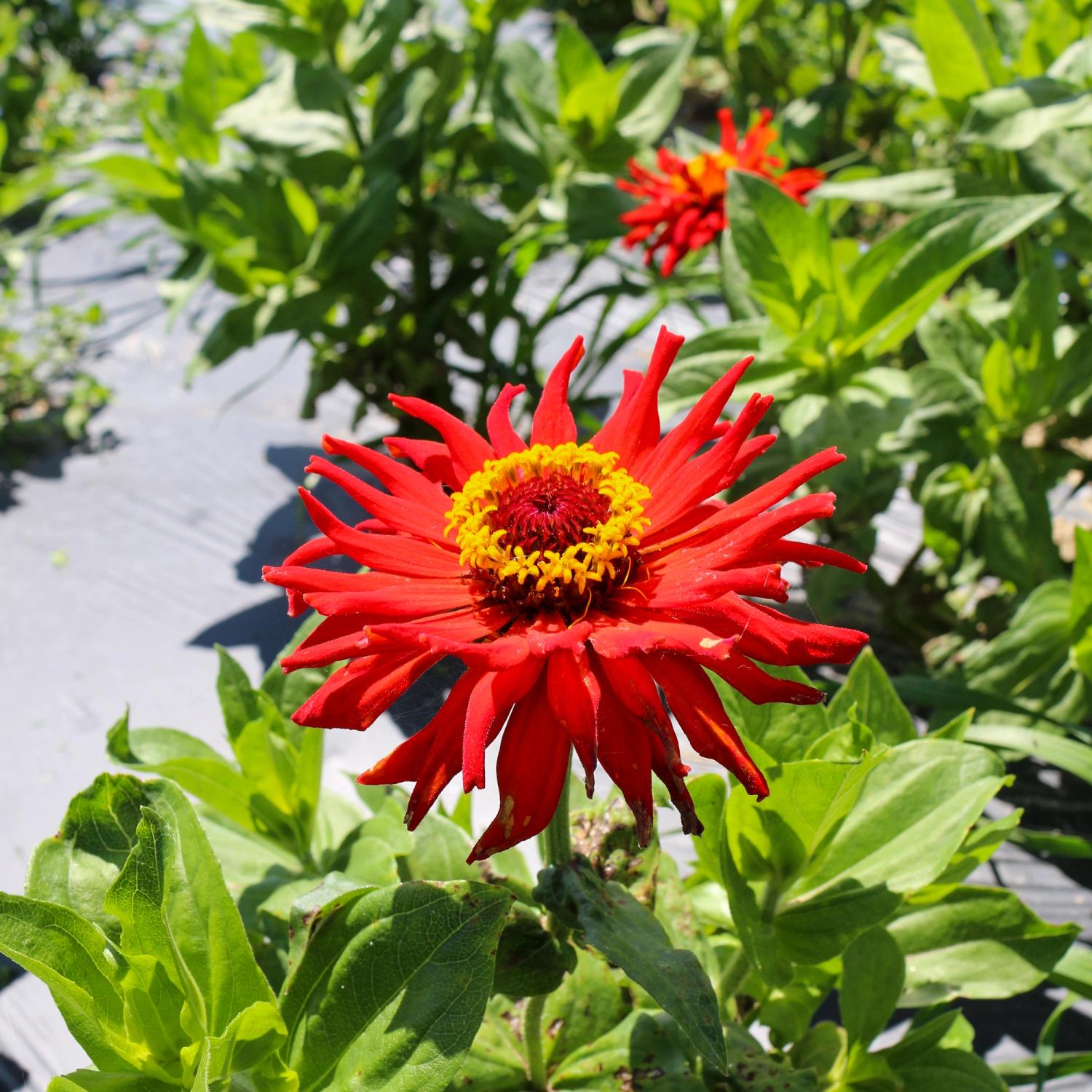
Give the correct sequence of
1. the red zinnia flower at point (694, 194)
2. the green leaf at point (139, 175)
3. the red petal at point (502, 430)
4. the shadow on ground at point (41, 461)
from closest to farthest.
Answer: the red petal at point (502, 430) → the red zinnia flower at point (694, 194) → the green leaf at point (139, 175) → the shadow on ground at point (41, 461)

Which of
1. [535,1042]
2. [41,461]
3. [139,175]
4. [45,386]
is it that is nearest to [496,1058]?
[535,1042]

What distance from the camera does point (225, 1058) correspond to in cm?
47

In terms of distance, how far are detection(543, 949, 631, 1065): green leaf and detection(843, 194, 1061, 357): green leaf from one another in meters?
0.58

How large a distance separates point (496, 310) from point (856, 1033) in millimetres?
1087

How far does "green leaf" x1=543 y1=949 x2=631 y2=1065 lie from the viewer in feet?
2.20

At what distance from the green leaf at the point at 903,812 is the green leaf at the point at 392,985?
0.24 m

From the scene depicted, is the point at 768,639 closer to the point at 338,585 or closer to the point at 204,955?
the point at 338,585

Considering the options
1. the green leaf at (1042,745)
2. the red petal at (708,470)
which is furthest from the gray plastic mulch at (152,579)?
the red petal at (708,470)

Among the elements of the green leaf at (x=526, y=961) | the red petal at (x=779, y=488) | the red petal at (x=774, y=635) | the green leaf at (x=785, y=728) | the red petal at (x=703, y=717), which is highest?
the red petal at (x=779, y=488)

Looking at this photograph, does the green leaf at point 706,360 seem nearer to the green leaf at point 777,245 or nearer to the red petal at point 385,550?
the green leaf at point 777,245

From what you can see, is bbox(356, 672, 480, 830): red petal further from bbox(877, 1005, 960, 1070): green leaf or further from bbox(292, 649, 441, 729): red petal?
bbox(877, 1005, 960, 1070): green leaf

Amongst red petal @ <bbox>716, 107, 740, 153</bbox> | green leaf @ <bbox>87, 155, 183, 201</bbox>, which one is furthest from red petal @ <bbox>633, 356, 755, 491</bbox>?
green leaf @ <bbox>87, 155, 183, 201</bbox>

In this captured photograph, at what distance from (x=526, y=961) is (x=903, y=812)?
258 millimetres

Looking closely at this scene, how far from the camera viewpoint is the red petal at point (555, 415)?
0.60 m
